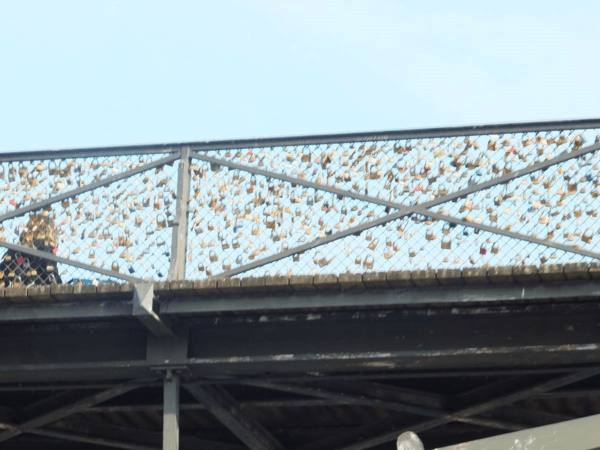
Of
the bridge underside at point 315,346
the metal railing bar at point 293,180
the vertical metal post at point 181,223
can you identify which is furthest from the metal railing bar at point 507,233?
the vertical metal post at point 181,223

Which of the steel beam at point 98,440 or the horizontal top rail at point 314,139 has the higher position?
the horizontal top rail at point 314,139

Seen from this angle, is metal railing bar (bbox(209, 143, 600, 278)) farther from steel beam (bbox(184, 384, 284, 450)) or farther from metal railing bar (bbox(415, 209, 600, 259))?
steel beam (bbox(184, 384, 284, 450))

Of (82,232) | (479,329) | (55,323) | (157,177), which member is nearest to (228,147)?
(157,177)

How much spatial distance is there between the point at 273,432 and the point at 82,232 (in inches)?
142

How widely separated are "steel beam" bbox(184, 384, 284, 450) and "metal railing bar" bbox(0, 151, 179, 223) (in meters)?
2.11

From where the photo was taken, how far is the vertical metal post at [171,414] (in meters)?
8.89

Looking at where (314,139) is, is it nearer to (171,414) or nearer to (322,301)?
(322,301)

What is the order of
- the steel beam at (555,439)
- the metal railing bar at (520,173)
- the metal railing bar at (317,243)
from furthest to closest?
the metal railing bar at (520,173) < the metal railing bar at (317,243) < the steel beam at (555,439)

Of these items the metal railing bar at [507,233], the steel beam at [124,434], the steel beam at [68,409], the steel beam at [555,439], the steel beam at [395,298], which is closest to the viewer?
the steel beam at [555,439]

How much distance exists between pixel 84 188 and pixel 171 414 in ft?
8.13

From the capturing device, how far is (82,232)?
989 centimetres

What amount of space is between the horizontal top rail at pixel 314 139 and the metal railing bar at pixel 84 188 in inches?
4.8

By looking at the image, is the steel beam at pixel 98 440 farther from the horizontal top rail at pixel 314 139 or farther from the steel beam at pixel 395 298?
the horizontal top rail at pixel 314 139

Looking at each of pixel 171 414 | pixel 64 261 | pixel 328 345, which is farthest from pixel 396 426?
pixel 64 261
